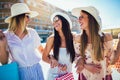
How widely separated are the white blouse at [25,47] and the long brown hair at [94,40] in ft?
1.43

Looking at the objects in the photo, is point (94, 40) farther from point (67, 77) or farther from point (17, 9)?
point (17, 9)

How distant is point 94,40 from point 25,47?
664 millimetres

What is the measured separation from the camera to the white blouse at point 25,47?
96.3 inches

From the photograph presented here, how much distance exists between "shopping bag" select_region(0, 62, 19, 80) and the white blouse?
0.06 m

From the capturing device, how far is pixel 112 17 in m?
2.51

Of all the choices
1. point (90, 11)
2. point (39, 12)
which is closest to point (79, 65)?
point (90, 11)

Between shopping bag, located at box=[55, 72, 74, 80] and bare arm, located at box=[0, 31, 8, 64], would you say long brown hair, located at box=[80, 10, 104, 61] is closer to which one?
shopping bag, located at box=[55, 72, 74, 80]

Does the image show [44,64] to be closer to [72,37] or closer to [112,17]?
[72,37]

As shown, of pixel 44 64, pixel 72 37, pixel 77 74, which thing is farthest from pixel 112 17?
pixel 44 64

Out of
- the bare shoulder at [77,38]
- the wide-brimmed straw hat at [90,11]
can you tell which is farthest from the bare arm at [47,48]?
the wide-brimmed straw hat at [90,11]

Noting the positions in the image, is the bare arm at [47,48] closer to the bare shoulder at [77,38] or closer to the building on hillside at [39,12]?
the building on hillside at [39,12]

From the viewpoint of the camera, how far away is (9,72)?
8.06 feet

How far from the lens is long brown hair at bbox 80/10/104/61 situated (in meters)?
2.44

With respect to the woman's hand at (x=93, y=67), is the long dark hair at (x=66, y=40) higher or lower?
higher
